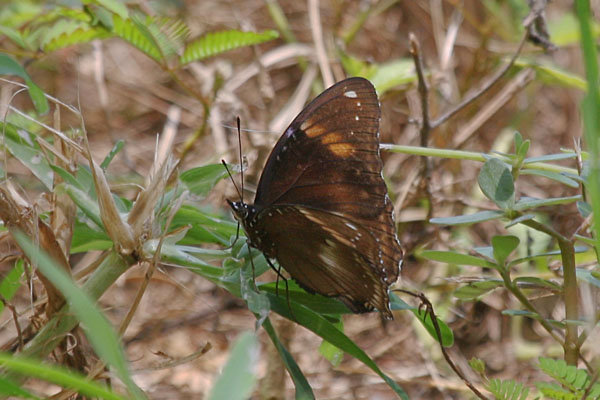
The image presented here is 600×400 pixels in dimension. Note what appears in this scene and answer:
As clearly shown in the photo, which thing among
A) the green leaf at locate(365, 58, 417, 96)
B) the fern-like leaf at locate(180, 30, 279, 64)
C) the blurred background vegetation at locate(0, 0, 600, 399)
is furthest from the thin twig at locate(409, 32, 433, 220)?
the fern-like leaf at locate(180, 30, 279, 64)

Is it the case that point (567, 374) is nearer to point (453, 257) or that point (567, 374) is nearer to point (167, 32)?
point (453, 257)

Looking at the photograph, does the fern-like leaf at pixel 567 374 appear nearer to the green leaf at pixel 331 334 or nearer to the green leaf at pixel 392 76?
the green leaf at pixel 331 334


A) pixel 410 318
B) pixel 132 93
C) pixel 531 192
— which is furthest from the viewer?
pixel 132 93

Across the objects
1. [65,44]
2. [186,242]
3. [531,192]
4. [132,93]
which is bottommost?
[531,192]

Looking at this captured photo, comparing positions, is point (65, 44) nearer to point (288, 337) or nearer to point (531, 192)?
point (288, 337)

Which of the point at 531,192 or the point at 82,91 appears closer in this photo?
the point at 531,192

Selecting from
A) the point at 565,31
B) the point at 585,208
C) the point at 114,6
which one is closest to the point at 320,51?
the point at 565,31

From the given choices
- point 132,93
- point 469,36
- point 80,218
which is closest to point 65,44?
point 80,218
